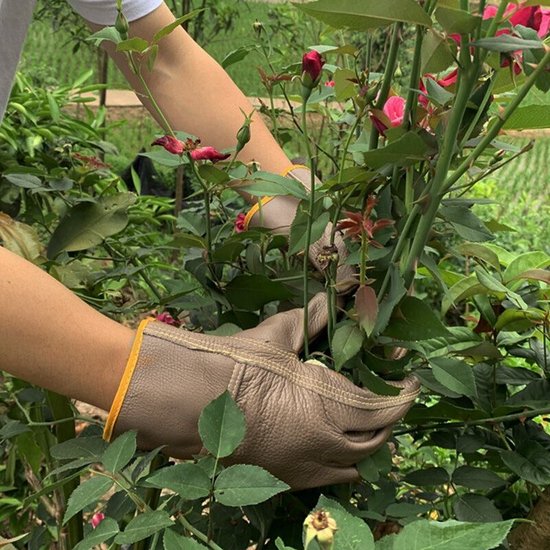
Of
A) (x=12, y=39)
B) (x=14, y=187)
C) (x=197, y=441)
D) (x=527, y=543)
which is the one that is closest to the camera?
(x=197, y=441)

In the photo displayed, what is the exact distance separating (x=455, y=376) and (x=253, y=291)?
0.24m

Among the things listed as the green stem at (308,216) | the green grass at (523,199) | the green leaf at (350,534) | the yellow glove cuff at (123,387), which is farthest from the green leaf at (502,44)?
the green grass at (523,199)

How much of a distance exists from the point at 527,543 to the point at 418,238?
1.53 ft

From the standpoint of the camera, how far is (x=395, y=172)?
2.62 ft

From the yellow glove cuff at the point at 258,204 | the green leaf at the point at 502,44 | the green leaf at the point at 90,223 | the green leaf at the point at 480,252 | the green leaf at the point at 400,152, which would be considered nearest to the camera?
the green leaf at the point at 502,44

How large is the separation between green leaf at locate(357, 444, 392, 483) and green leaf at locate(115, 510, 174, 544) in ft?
0.85

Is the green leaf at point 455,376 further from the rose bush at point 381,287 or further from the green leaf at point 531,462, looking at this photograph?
the green leaf at point 531,462

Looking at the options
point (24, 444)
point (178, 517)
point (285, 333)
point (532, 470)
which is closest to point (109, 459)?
point (178, 517)

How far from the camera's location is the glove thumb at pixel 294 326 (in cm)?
86

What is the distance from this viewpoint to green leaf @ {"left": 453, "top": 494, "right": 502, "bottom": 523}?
0.90 m

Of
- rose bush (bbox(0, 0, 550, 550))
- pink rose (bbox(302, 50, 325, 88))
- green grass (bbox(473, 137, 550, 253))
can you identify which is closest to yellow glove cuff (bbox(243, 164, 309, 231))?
rose bush (bbox(0, 0, 550, 550))

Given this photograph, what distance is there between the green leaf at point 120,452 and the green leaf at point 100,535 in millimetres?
64

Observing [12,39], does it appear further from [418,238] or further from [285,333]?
[418,238]

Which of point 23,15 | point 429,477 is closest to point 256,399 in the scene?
point 429,477
